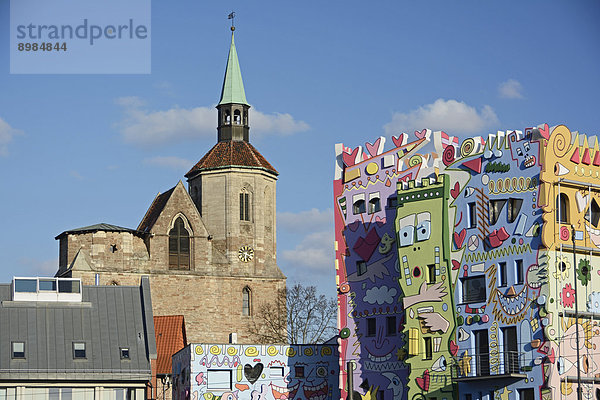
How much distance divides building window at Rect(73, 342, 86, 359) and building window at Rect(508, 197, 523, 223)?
68.3 ft

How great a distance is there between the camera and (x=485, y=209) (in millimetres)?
54906

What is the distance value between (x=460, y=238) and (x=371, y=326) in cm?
850


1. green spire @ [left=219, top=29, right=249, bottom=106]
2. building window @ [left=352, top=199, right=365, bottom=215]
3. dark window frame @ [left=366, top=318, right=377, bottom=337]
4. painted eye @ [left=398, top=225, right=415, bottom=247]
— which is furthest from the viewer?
green spire @ [left=219, top=29, right=249, bottom=106]

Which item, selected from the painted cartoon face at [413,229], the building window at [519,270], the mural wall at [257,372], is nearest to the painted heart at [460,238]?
the painted cartoon face at [413,229]

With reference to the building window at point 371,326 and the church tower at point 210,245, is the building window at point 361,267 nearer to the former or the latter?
the building window at point 371,326

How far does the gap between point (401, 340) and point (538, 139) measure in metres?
12.8

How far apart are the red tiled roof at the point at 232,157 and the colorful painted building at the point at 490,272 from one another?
43.0m

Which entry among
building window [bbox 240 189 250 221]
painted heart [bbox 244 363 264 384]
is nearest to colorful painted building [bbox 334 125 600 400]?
painted heart [bbox 244 363 264 384]

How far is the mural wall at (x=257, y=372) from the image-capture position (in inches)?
2514

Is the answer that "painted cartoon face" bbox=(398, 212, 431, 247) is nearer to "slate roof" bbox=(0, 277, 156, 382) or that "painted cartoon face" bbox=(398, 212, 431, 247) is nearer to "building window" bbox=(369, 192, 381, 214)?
"building window" bbox=(369, 192, 381, 214)

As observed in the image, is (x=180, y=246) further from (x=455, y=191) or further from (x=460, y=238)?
(x=460, y=238)

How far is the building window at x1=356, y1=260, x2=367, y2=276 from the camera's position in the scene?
6291 centimetres

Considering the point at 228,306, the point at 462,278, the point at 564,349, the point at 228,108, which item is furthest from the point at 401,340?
the point at 228,108

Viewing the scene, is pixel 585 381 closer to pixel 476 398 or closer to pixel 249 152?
pixel 476 398
